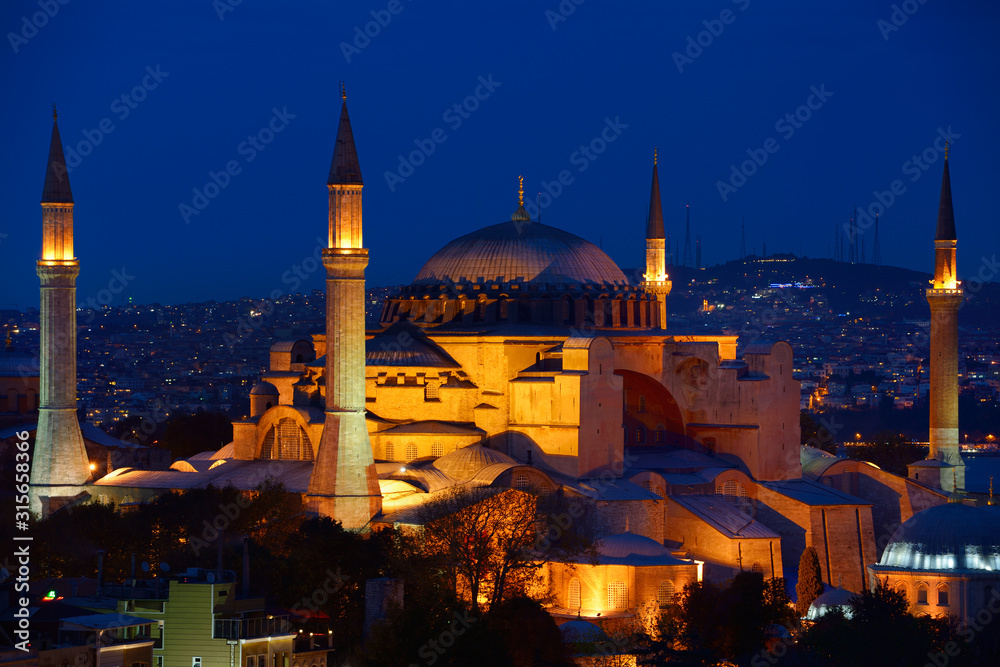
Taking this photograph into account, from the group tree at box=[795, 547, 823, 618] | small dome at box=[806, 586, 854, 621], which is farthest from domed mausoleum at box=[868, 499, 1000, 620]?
small dome at box=[806, 586, 854, 621]

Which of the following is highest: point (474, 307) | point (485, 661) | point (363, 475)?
point (474, 307)

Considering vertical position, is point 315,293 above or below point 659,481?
above

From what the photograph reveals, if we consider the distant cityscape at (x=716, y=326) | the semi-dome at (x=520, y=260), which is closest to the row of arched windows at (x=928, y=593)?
the semi-dome at (x=520, y=260)

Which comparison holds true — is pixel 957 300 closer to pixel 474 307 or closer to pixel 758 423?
pixel 758 423

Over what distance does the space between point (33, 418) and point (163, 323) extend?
5634 cm

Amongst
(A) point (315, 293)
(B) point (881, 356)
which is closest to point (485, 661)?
(A) point (315, 293)

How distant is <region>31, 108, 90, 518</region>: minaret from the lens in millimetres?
41781

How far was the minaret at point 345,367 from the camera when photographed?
123 ft

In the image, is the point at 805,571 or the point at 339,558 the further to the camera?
the point at 805,571

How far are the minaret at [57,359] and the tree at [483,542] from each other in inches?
365

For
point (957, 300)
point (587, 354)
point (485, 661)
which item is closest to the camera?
point (485, 661)

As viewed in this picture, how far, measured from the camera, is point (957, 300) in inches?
2047

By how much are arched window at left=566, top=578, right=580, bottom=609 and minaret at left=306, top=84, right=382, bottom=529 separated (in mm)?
4187

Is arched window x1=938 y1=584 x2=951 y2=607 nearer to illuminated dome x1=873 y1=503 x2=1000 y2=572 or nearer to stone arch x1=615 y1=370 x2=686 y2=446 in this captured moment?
illuminated dome x1=873 y1=503 x2=1000 y2=572
